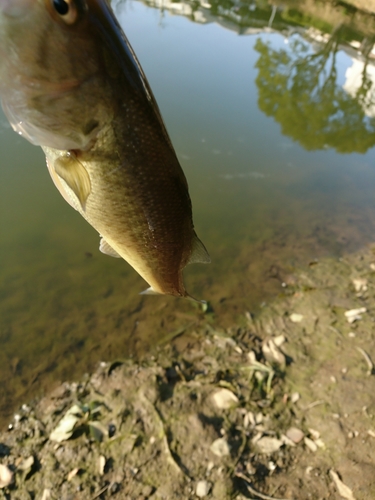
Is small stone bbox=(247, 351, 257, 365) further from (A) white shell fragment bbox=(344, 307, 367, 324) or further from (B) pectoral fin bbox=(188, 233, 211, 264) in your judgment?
(B) pectoral fin bbox=(188, 233, 211, 264)

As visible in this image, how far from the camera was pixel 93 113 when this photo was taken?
1.05m

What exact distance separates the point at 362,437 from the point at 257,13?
20.3 m

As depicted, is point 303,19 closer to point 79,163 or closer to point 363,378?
point 363,378

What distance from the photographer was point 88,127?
1.07 m

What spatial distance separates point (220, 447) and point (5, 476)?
158 centimetres

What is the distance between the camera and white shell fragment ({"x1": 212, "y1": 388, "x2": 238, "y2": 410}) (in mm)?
3211

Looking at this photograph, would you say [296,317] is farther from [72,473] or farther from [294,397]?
[72,473]

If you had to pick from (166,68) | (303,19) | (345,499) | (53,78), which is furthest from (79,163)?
(303,19)

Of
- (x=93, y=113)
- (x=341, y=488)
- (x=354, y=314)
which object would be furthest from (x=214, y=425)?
(x=93, y=113)

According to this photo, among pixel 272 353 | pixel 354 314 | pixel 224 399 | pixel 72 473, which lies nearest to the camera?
pixel 72 473

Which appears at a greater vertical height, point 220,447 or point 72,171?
point 72,171

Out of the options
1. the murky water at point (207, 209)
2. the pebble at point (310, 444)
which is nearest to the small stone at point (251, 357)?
the murky water at point (207, 209)

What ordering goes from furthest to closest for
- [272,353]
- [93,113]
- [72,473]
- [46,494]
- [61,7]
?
[272,353] < [72,473] < [46,494] < [93,113] < [61,7]

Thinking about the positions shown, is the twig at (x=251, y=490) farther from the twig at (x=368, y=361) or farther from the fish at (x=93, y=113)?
the fish at (x=93, y=113)
